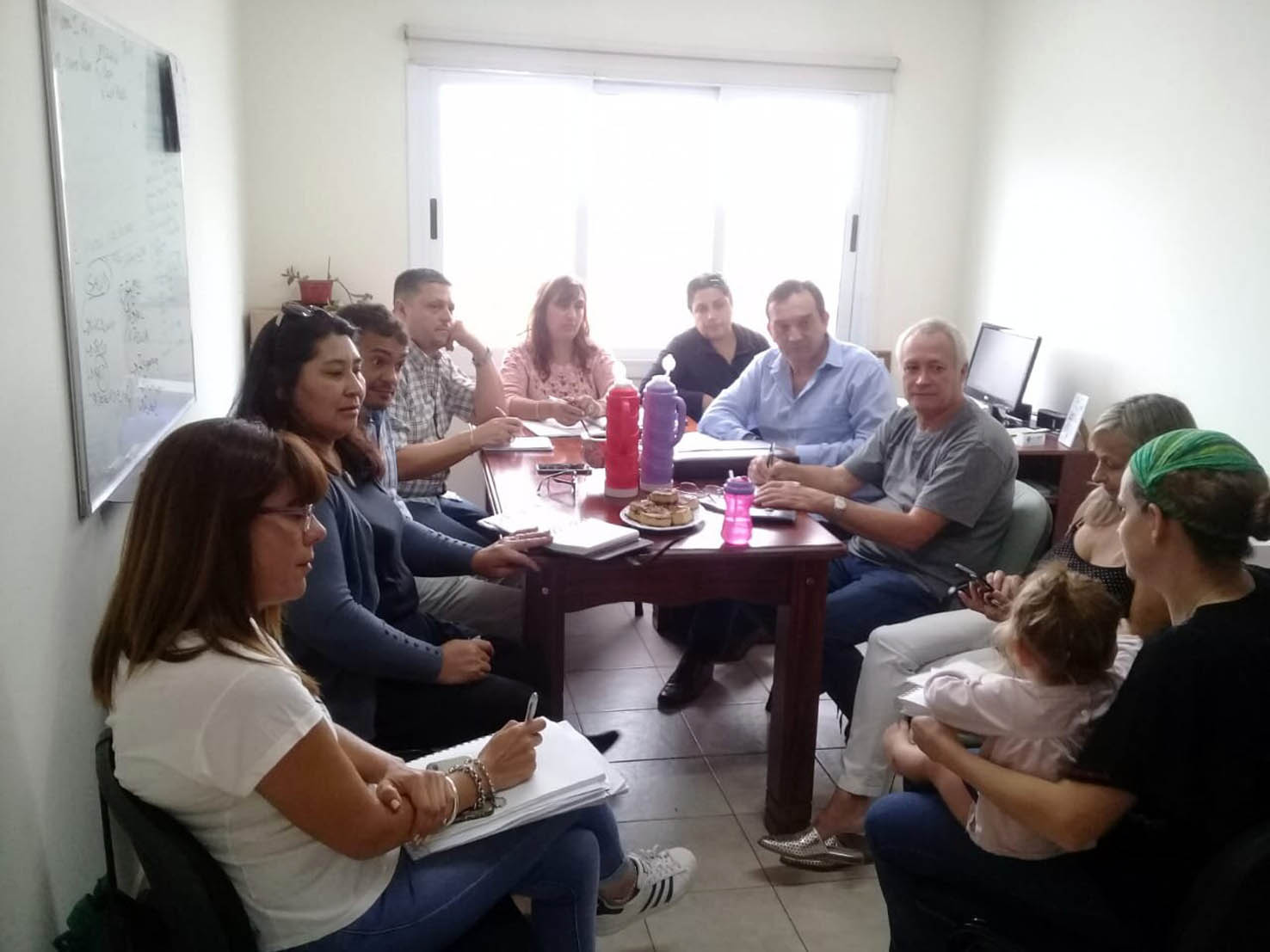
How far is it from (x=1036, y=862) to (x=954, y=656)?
768 millimetres

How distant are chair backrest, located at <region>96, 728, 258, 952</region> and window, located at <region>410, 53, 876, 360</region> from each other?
3.58 meters

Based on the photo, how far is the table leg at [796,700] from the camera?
2.15m

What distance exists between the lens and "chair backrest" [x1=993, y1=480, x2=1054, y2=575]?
2.31 metres

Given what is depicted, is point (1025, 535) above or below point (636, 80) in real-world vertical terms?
below

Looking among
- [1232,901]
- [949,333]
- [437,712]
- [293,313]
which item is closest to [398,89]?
[293,313]

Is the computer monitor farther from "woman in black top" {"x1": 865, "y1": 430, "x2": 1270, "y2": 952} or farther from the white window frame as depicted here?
"woman in black top" {"x1": 865, "y1": 430, "x2": 1270, "y2": 952}

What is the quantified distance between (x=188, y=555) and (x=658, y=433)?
1.41 meters

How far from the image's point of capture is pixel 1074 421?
12.0ft

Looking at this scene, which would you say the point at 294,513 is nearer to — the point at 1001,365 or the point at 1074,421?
the point at 1074,421

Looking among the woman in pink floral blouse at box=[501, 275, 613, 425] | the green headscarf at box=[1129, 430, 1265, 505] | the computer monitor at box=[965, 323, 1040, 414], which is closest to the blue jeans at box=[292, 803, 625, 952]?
the green headscarf at box=[1129, 430, 1265, 505]

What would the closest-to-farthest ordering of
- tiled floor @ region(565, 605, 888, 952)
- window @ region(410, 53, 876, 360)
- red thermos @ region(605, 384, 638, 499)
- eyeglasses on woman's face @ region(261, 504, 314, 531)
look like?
eyeglasses on woman's face @ region(261, 504, 314, 531) → tiled floor @ region(565, 605, 888, 952) → red thermos @ region(605, 384, 638, 499) → window @ region(410, 53, 876, 360)

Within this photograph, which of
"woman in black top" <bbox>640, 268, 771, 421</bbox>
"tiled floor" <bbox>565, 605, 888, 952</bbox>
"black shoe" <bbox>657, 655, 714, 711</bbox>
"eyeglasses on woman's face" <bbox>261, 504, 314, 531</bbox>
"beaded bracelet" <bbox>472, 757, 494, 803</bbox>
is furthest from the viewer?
"woman in black top" <bbox>640, 268, 771, 421</bbox>

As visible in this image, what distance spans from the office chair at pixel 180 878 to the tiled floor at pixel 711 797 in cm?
103

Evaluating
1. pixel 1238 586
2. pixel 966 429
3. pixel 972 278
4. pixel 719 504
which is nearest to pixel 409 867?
pixel 1238 586
